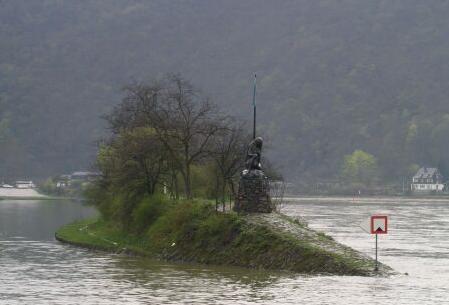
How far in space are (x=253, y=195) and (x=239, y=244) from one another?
3.20 metres

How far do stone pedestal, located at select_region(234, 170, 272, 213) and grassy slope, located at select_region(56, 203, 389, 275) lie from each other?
31.0 inches

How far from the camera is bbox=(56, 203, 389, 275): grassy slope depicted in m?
39.5

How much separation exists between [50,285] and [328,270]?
10196 mm

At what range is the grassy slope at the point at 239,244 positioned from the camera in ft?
129

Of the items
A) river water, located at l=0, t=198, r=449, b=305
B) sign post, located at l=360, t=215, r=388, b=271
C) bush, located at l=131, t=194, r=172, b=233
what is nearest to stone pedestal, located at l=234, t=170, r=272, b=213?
river water, located at l=0, t=198, r=449, b=305

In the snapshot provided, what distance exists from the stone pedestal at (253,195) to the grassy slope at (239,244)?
0.79 meters

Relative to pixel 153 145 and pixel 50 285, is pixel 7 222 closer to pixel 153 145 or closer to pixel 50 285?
pixel 153 145

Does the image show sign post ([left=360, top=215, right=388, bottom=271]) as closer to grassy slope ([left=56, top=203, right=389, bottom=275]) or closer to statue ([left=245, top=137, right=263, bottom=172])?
grassy slope ([left=56, top=203, right=389, bottom=275])

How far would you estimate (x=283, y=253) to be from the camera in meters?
40.8

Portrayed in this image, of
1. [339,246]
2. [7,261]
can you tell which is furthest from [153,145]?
[339,246]

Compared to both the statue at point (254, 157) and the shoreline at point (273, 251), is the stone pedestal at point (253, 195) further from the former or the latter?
the shoreline at point (273, 251)

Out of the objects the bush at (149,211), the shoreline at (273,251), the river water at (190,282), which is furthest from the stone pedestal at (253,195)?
the bush at (149,211)

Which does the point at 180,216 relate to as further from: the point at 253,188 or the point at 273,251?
the point at 273,251

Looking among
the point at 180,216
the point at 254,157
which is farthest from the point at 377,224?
the point at 180,216
